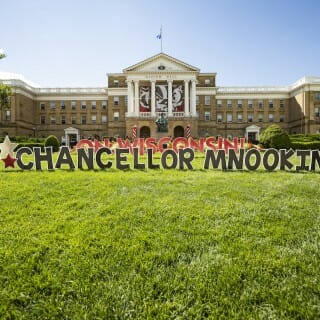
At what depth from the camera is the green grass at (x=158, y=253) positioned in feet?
11.7

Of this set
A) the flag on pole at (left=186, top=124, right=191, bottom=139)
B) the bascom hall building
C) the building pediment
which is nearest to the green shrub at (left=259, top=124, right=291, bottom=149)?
the flag on pole at (left=186, top=124, right=191, bottom=139)

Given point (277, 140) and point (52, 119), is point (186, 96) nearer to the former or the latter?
point (52, 119)

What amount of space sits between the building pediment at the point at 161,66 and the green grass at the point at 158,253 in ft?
138

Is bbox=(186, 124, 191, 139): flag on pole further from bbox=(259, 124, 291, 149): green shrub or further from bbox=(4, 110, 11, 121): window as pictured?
bbox=(4, 110, 11, 121): window

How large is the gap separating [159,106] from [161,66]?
6.42m

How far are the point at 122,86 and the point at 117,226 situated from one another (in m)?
49.1

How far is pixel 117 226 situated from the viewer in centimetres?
541

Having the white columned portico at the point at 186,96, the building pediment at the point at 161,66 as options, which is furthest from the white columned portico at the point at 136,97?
the white columned portico at the point at 186,96

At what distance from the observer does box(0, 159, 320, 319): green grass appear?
141 inches

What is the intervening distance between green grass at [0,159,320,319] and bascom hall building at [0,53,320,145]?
3888cm

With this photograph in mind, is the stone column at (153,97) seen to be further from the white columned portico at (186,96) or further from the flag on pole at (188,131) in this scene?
the flag on pole at (188,131)

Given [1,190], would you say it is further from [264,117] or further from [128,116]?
[264,117]

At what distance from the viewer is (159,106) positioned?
47.4 metres

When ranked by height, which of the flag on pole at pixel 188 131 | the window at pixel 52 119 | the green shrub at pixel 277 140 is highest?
the window at pixel 52 119
